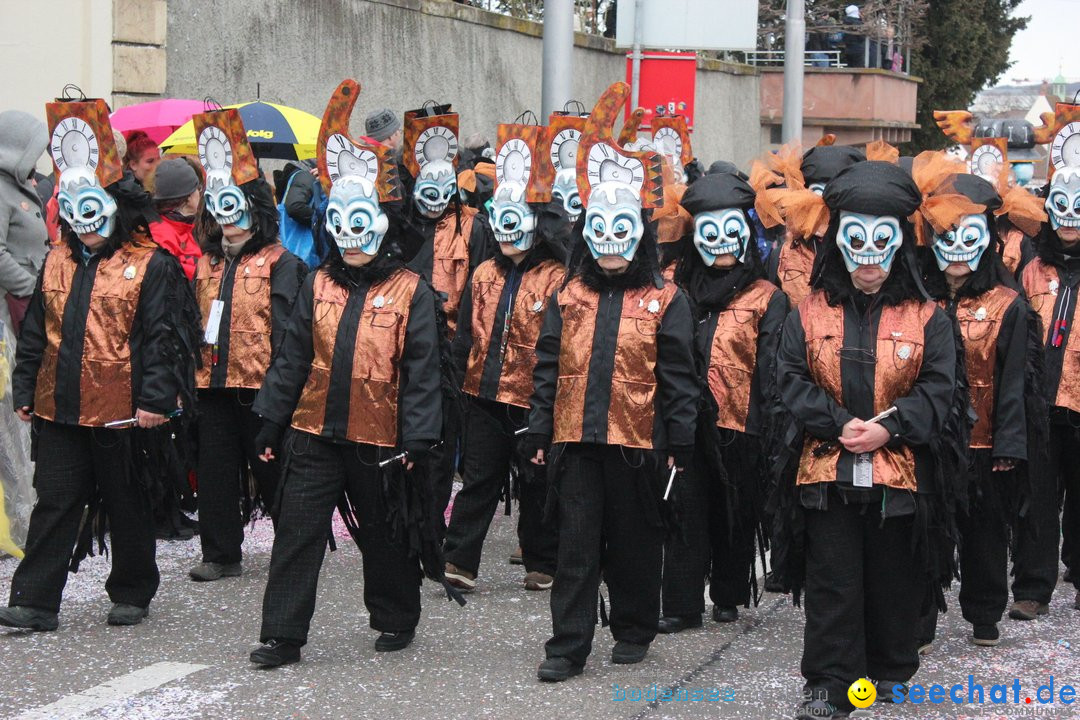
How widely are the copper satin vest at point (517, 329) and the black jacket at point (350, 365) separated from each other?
1318 millimetres

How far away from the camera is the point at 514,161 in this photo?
25.2ft

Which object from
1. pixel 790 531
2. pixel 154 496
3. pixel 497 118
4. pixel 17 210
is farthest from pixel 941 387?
pixel 497 118

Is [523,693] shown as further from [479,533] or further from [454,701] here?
[479,533]

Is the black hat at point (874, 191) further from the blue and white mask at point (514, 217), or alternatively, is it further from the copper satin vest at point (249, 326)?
the copper satin vest at point (249, 326)

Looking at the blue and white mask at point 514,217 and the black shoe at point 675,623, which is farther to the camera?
the blue and white mask at point 514,217

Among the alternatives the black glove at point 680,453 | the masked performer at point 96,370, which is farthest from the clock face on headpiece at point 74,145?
the black glove at point 680,453

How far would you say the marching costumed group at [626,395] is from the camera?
218 inches

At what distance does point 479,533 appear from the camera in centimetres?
750

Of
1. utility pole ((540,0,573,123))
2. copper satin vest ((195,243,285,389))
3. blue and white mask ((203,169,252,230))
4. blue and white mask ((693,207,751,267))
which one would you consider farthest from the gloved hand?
utility pole ((540,0,573,123))

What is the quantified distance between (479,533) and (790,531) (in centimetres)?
225

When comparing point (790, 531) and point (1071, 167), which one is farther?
point (1071, 167)

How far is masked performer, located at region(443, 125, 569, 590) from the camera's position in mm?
7508

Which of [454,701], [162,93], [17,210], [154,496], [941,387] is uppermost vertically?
[162,93]

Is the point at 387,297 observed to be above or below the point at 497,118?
below
